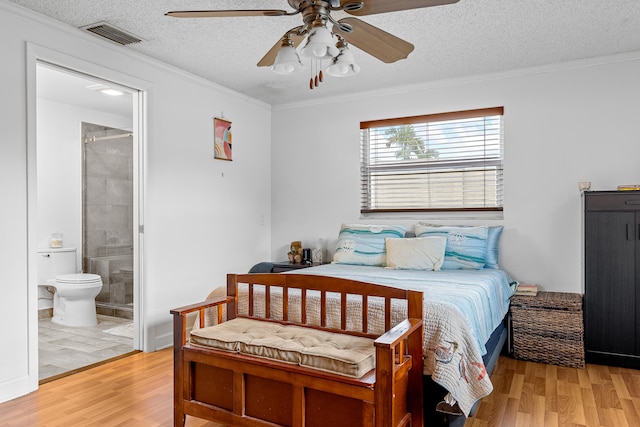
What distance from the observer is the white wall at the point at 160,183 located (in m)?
2.80

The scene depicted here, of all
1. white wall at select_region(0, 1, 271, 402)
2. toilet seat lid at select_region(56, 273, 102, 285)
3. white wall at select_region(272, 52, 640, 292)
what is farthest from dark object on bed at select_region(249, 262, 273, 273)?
toilet seat lid at select_region(56, 273, 102, 285)

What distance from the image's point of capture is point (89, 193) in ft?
17.4

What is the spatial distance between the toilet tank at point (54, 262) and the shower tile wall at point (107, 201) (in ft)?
0.78

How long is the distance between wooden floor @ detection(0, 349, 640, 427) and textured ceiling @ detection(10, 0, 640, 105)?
239 centimetres

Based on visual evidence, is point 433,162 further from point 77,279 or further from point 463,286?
point 77,279

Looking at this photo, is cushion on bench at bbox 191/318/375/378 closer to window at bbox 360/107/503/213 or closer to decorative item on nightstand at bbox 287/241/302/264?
decorative item on nightstand at bbox 287/241/302/264

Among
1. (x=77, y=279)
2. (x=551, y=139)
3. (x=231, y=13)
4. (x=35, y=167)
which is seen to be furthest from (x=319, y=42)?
(x=77, y=279)

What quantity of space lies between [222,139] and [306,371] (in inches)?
120

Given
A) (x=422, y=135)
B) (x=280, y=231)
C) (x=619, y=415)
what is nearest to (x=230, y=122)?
(x=280, y=231)

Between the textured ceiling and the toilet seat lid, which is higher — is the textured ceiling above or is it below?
above

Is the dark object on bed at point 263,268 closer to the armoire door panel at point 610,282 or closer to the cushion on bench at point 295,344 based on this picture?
the cushion on bench at point 295,344

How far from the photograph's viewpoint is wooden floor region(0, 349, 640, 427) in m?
2.47

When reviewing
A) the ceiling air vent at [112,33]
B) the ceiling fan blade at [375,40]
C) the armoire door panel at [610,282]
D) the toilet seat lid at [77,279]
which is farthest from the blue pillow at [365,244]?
the toilet seat lid at [77,279]

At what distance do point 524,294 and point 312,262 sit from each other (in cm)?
205
